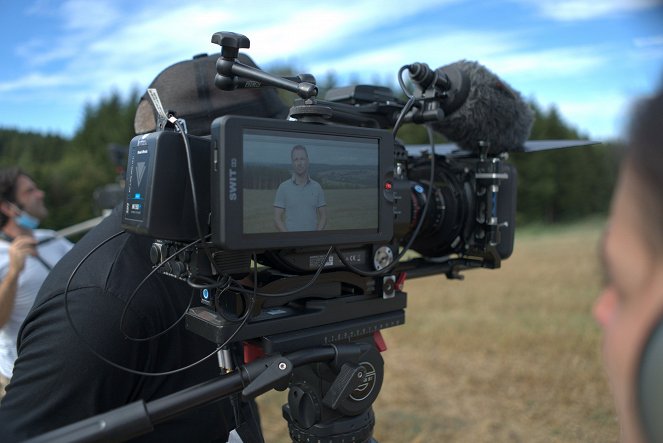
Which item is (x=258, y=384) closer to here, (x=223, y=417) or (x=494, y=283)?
(x=223, y=417)

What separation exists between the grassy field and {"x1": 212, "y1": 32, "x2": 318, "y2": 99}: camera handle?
9.27 feet

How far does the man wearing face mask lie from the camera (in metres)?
2.99

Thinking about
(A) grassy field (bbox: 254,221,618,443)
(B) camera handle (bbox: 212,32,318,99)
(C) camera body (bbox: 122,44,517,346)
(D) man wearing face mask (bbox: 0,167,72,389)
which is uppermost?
(B) camera handle (bbox: 212,32,318,99)

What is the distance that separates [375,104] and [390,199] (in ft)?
1.41

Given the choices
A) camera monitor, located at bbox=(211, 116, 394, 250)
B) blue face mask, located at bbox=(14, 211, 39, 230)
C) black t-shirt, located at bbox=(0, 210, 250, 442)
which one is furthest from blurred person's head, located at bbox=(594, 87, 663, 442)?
blue face mask, located at bbox=(14, 211, 39, 230)

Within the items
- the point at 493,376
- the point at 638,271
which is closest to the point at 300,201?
the point at 638,271

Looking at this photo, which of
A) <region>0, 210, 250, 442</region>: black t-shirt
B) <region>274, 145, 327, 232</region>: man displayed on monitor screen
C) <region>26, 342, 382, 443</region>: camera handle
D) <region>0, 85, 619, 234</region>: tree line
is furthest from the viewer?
<region>0, 85, 619, 234</region>: tree line

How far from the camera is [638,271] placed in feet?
1.58

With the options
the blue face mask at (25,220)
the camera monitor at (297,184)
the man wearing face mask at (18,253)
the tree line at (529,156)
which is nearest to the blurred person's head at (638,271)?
the camera monitor at (297,184)

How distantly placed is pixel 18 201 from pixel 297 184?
313 cm

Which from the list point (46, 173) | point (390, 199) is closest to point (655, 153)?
point (390, 199)

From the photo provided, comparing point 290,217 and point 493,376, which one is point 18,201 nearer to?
point 290,217

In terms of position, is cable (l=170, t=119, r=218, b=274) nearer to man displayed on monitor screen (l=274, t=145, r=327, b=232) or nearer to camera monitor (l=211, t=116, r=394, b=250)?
camera monitor (l=211, t=116, r=394, b=250)

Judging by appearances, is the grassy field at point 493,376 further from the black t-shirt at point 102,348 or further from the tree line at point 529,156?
the tree line at point 529,156
